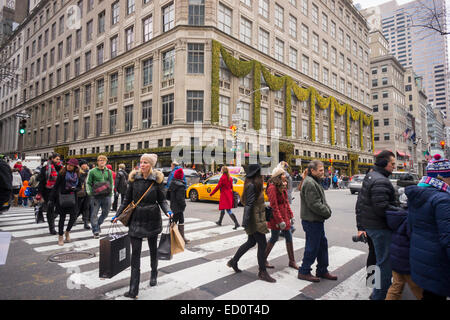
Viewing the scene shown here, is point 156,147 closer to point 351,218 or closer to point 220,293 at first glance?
point 351,218

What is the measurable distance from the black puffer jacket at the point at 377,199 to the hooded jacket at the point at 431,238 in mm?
667

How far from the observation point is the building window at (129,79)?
3416cm

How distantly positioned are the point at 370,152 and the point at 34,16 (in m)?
76.4

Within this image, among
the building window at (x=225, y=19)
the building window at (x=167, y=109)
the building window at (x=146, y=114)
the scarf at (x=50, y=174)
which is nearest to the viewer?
the scarf at (x=50, y=174)

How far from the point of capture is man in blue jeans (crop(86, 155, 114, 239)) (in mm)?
7215

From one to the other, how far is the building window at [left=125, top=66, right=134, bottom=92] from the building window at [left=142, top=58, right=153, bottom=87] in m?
2.14

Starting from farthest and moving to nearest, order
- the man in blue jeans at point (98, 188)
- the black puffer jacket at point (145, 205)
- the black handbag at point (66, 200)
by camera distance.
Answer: the man in blue jeans at point (98, 188)
the black handbag at point (66, 200)
the black puffer jacket at point (145, 205)

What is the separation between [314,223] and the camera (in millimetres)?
4340

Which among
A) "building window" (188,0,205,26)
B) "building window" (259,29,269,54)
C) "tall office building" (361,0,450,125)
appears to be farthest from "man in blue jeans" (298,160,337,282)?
"tall office building" (361,0,450,125)

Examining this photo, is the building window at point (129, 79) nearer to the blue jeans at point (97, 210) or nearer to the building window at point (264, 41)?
the building window at point (264, 41)

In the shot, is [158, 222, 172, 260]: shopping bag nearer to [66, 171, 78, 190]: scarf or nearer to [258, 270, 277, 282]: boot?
[258, 270, 277, 282]: boot

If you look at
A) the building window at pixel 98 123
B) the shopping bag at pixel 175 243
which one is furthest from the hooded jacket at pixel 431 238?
the building window at pixel 98 123

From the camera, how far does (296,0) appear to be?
41500mm

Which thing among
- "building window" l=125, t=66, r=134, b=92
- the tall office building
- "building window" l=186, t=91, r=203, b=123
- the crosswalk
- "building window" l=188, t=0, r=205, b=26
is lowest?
the crosswalk
